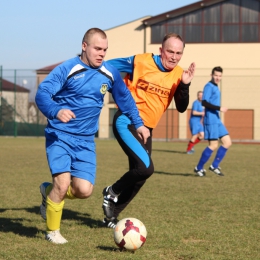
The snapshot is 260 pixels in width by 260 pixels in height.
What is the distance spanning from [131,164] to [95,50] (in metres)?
1.48

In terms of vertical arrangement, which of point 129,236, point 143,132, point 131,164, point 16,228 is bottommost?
point 16,228

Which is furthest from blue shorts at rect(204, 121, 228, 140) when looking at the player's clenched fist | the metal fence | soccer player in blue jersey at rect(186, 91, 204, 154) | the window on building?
the window on building

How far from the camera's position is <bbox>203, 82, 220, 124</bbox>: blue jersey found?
12484 mm

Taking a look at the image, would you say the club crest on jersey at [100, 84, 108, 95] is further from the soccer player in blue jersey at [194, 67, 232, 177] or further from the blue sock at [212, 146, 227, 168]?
the blue sock at [212, 146, 227, 168]

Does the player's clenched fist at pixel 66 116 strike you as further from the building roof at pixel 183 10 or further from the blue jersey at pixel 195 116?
the building roof at pixel 183 10

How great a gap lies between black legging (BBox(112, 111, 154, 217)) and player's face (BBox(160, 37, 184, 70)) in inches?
31.3

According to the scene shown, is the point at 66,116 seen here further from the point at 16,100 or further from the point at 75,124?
the point at 16,100

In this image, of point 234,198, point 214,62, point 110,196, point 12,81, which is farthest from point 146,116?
point 214,62

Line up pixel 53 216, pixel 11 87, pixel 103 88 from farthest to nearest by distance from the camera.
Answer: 1. pixel 11 87
2. pixel 103 88
3. pixel 53 216

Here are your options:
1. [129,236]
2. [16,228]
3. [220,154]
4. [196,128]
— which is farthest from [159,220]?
[196,128]

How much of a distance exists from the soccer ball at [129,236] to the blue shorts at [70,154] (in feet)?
2.45

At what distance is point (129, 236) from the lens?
524 centimetres

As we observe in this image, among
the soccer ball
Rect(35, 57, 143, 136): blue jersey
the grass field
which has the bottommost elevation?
the grass field

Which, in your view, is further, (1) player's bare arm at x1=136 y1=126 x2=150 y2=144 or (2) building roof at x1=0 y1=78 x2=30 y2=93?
(2) building roof at x1=0 y1=78 x2=30 y2=93
